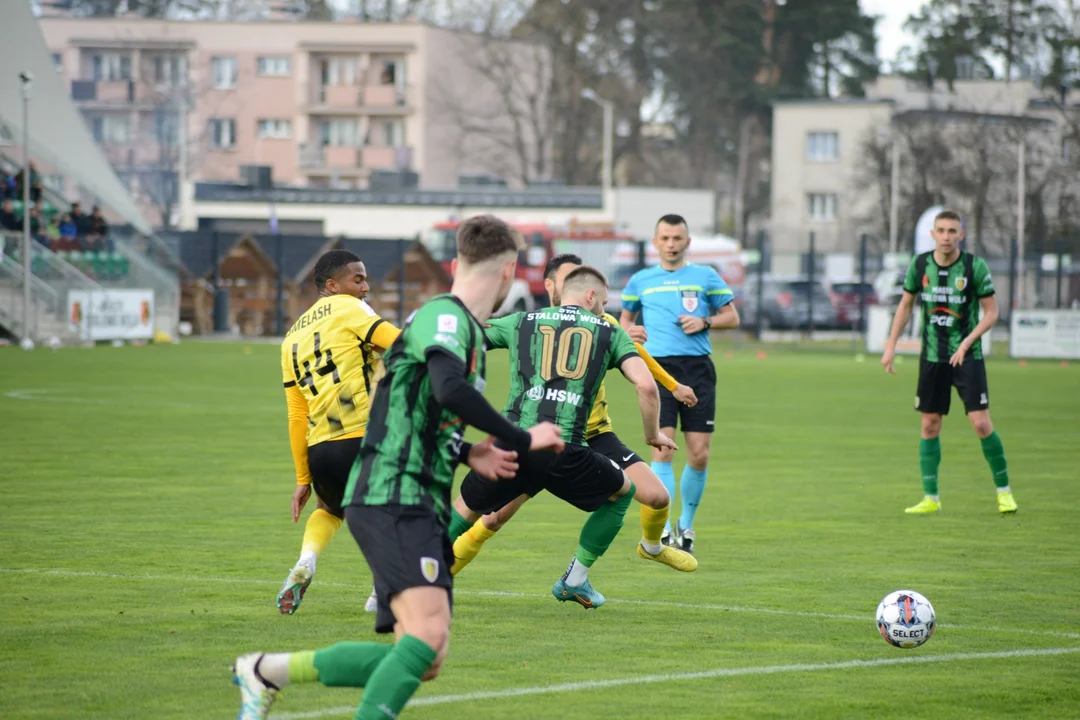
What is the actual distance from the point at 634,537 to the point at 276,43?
248ft

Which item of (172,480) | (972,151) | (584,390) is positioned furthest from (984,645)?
(972,151)

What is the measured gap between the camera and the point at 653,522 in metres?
9.32

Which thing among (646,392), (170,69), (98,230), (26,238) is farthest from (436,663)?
(170,69)

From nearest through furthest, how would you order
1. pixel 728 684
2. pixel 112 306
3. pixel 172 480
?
1. pixel 728 684
2. pixel 172 480
3. pixel 112 306

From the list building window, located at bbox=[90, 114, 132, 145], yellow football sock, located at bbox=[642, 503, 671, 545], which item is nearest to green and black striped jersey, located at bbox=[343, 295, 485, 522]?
yellow football sock, located at bbox=[642, 503, 671, 545]

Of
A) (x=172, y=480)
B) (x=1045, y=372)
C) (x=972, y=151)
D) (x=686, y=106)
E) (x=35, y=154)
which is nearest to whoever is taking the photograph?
(x=172, y=480)

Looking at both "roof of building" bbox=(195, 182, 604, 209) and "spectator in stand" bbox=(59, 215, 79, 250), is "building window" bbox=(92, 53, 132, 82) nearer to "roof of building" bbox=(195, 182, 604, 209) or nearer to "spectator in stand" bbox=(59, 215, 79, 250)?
"roof of building" bbox=(195, 182, 604, 209)

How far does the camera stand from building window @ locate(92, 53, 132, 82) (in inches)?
3391

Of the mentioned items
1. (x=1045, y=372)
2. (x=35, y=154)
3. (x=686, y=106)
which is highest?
(x=686, y=106)

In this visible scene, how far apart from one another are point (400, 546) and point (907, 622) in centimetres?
323

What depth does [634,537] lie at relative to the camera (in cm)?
1173

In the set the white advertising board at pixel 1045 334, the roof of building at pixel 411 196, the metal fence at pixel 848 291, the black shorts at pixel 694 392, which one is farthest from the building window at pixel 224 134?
the black shorts at pixel 694 392

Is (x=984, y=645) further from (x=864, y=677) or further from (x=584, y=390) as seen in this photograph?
(x=584, y=390)

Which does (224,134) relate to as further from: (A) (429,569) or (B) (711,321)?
(A) (429,569)
